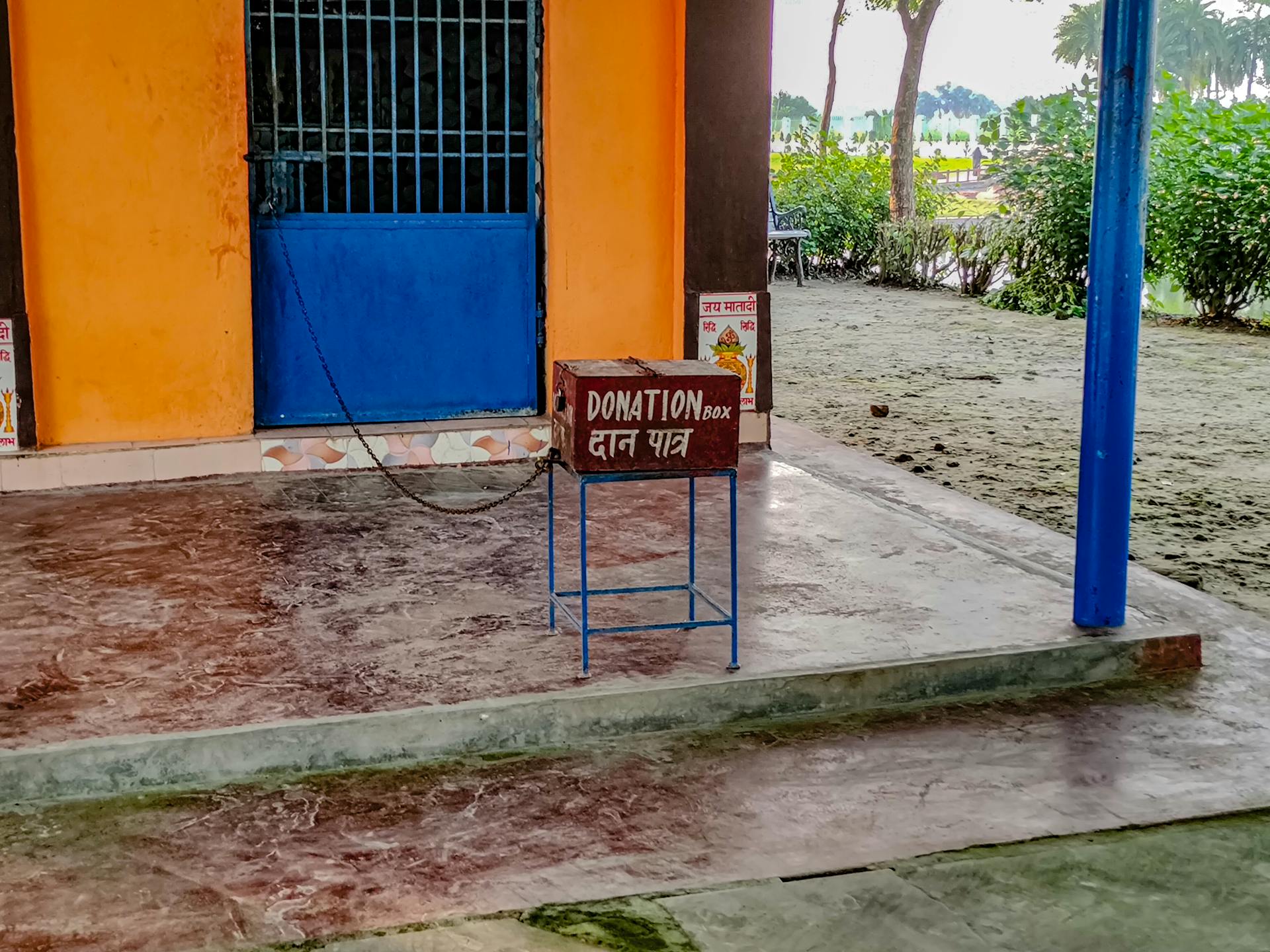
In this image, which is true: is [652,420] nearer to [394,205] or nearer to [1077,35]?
[394,205]

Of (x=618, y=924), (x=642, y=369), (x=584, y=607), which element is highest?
(x=642, y=369)

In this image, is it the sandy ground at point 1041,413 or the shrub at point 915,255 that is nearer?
the sandy ground at point 1041,413

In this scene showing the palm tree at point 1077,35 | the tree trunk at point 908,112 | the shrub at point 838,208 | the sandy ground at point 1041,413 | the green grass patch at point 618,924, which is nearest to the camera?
the green grass patch at point 618,924

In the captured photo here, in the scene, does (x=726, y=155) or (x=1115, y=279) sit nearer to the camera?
(x=1115, y=279)

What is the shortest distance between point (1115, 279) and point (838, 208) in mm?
17698

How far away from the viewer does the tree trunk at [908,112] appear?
78.8 feet

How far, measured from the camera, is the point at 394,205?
25.6ft

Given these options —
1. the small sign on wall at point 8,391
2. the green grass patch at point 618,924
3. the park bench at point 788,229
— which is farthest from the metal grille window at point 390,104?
the park bench at point 788,229

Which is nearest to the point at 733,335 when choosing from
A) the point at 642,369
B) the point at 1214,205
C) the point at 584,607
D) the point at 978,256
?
the point at 642,369

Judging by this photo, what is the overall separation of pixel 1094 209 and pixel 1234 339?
10.4m

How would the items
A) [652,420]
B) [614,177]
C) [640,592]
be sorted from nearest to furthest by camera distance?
[652,420] → [640,592] → [614,177]

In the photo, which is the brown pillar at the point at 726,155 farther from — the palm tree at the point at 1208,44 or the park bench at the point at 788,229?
the palm tree at the point at 1208,44

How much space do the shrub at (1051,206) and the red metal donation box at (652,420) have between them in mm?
12860

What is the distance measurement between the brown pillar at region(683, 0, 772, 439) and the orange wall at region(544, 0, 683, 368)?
0.08 m
